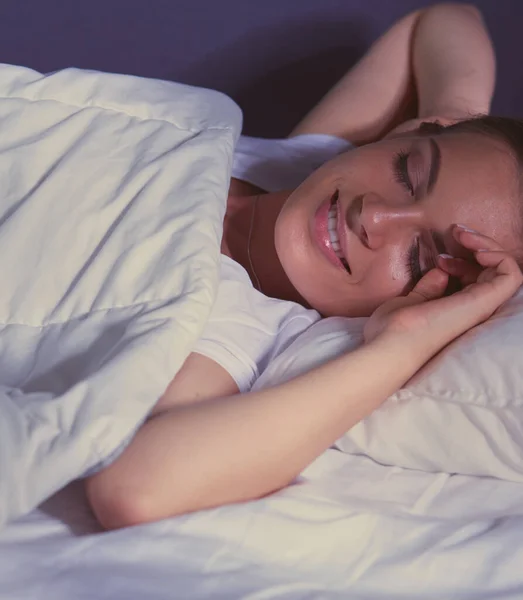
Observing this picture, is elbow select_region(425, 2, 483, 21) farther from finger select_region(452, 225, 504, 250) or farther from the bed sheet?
the bed sheet

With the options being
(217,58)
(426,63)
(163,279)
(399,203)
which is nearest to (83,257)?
(163,279)

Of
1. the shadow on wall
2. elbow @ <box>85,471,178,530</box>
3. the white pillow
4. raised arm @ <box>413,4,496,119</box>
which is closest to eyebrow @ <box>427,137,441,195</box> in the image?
the white pillow

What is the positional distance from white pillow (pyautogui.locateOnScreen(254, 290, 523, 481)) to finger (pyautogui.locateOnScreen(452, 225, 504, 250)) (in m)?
0.09

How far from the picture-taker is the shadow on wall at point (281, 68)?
1535 mm

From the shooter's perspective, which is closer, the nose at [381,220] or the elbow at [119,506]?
the elbow at [119,506]

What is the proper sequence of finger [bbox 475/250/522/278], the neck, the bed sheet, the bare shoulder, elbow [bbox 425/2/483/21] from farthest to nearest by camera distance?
elbow [bbox 425/2/483/21], the neck, finger [bbox 475/250/522/278], the bare shoulder, the bed sheet

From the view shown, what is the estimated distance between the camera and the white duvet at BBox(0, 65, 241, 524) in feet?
2.20

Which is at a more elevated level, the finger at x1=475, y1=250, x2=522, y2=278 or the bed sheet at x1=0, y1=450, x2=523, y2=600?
the finger at x1=475, y1=250, x2=522, y2=278

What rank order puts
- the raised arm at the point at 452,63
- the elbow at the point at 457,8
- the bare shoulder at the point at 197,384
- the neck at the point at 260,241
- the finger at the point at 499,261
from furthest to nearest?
1. the elbow at the point at 457,8
2. the raised arm at the point at 452,63
3. the neck at the point at 260,241
4. the finger at the point at 499,261
5. the bare shoulder at the point at 197,384

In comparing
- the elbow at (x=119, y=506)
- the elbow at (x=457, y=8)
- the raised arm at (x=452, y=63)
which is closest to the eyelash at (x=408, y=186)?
the raised arm at (x=452, y=63)

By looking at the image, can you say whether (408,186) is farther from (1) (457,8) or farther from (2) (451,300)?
(1) (457,8)

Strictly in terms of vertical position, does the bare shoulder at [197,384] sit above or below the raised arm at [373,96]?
below

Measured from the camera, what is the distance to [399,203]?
967 millimetres

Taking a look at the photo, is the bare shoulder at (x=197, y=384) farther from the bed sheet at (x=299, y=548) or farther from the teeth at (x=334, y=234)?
the teeth at (x=334, y=234)
